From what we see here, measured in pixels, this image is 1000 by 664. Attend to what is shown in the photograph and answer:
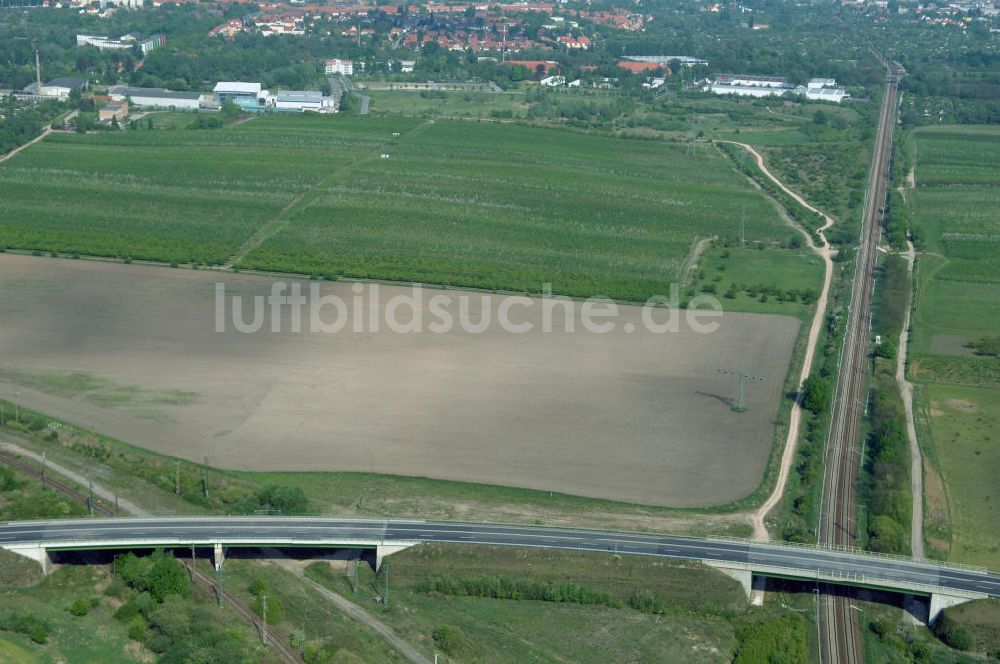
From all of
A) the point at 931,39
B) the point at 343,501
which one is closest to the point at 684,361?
the point at 343,501

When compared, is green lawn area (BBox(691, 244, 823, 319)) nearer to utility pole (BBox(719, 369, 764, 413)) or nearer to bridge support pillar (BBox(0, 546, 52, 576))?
utility pole (BBox(719, 369, 764, 413))

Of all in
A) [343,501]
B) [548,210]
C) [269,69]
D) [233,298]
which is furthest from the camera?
[269,69]

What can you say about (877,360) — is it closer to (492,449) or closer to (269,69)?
(492,449)

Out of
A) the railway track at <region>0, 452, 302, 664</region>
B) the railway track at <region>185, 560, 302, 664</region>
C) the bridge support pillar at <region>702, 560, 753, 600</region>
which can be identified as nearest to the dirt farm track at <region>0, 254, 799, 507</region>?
the railway track at <region>0, 452, 302, 664</region>

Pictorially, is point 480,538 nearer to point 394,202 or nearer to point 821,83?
point 394,202

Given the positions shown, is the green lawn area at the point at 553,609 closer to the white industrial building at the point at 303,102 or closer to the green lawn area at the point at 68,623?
the green lawn area at the point at 68,623

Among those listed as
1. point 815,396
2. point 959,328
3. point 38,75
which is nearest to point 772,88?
point 38,75

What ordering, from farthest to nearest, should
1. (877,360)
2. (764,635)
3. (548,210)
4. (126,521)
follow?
(548,210) < (877,360) < (126,521) < (764,635)
